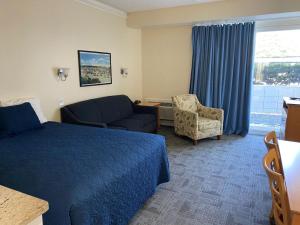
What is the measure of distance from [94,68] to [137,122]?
4.25ft

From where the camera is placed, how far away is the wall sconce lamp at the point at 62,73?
3615 mm

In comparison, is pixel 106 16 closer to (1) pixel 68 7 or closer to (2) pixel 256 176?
(1) pixel 68 7

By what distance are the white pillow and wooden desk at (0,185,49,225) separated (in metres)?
2.26

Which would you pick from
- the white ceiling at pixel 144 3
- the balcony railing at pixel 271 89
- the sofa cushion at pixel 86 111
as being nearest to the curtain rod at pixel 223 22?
the white ceiling at pixel 144 3

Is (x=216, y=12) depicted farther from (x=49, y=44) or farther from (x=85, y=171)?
(x=85, y=171)

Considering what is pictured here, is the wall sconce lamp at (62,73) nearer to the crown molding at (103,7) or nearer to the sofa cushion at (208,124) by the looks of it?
the crown molding at (103,7)

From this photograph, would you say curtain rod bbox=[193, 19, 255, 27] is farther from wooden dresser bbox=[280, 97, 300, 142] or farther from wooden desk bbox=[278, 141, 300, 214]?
wooden desk bbox=[278, 141, 300, 214]

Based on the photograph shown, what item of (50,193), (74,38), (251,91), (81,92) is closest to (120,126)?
(81,92)

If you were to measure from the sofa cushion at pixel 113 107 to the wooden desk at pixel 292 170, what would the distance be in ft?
9.64

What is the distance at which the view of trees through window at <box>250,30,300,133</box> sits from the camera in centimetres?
462

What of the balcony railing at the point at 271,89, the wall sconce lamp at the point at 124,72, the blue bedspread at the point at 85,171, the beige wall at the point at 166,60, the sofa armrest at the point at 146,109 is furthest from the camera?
the beige wall at the point at 166,60

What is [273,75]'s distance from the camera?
4844mm

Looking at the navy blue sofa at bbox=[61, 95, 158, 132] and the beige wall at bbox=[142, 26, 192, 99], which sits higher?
the beige wall at bbox=[142, 26, 192, 99]

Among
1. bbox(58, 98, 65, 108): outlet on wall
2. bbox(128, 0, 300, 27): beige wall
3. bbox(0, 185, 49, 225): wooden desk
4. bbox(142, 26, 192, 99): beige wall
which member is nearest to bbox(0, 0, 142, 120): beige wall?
bbox(58, 98, 65, 108): outlet on wall
